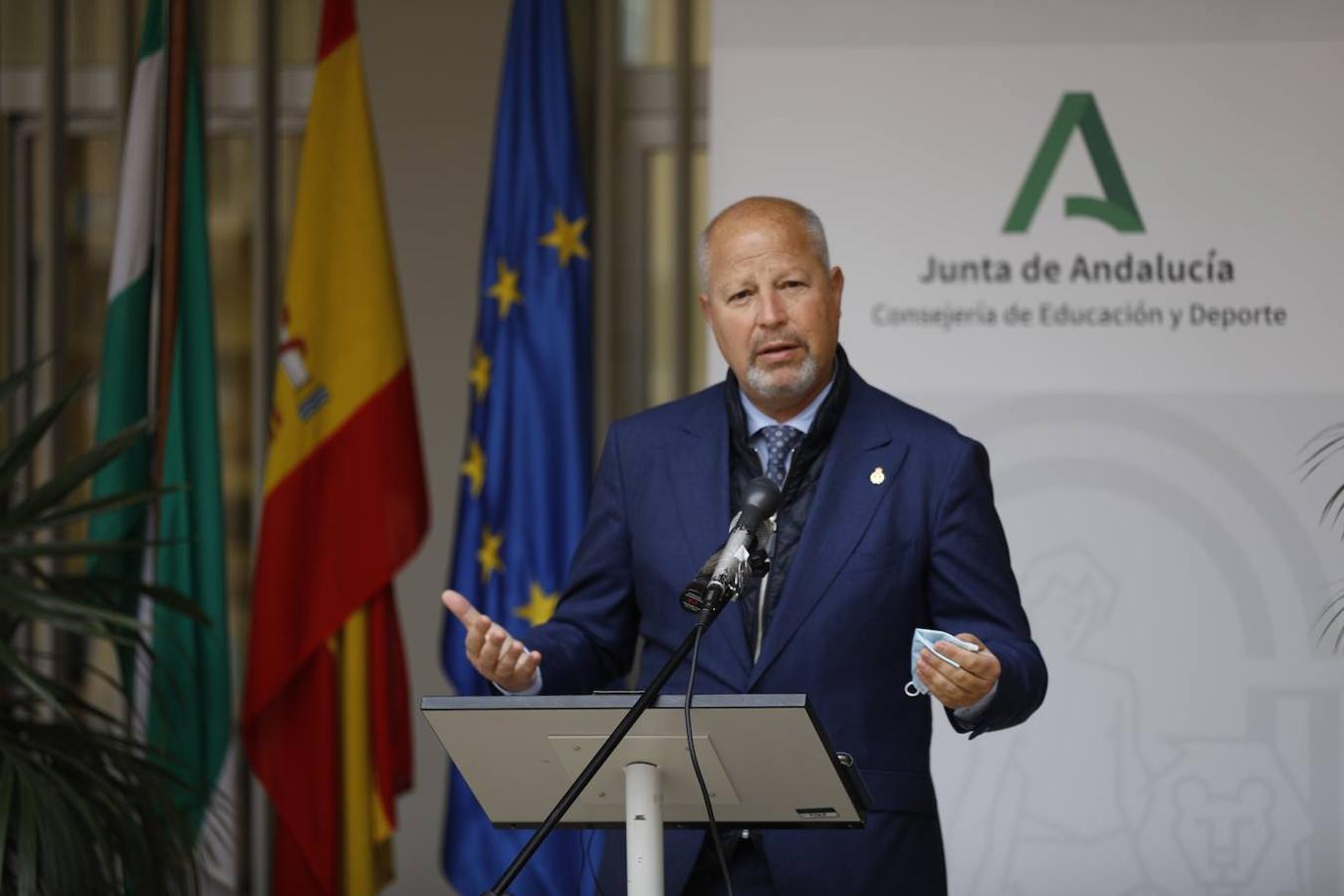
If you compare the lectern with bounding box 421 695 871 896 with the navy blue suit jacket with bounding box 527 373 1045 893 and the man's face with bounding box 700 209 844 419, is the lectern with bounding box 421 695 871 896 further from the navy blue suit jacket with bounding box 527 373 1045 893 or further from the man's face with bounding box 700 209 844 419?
the man's face with bounding box 700 209 844 419

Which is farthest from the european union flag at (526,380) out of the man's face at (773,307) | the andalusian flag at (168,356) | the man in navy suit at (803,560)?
the man's face at (773,307)

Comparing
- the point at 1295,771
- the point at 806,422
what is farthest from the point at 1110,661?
the point at 806,422

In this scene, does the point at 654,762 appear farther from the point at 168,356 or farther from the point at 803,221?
the point at 168,356

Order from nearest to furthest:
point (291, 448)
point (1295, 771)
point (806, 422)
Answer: point (806, 422)
point (1295, 771)
point (291, 448)

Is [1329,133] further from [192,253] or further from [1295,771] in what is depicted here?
[192,253]

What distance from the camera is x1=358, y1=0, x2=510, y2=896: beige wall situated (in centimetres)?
537

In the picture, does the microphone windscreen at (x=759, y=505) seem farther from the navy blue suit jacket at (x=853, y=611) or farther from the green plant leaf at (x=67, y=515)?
the green plant leaf at (x=67, y=515)

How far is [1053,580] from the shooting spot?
406 centimetres

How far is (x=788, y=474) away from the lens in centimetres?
259

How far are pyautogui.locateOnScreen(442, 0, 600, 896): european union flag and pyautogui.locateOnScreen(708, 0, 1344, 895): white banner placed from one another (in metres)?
0.76

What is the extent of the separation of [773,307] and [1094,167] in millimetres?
1790

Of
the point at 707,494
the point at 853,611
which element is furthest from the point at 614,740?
the point at 707,494

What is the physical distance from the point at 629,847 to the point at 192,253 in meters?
3.24

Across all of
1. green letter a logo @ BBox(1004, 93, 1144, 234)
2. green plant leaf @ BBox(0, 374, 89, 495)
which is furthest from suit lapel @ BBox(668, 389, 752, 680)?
green plant leaf @ BBox(0, 374, 89, 495)
